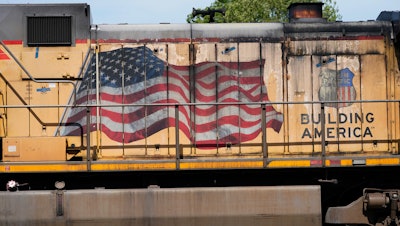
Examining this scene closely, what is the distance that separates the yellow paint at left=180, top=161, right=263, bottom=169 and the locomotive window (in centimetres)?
259

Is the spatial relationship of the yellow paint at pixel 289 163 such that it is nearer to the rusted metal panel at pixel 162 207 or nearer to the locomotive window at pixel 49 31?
the rusted metal panel at pixel 162 207

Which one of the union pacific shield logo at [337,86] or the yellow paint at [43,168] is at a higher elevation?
the union pacific shield logo at [337,86]

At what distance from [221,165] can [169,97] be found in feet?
4.57

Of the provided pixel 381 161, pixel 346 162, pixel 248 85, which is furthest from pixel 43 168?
pixel 381 161

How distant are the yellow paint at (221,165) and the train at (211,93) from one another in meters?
0.21

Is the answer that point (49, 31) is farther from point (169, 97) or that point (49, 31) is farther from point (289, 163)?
point (289, 163)

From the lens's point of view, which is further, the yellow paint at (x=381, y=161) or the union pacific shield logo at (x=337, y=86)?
the union pacific shield logo at (x=337, y=86)

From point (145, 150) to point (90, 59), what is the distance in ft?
5.17

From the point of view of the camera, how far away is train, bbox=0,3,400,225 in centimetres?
919

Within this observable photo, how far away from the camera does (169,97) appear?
30.9ft

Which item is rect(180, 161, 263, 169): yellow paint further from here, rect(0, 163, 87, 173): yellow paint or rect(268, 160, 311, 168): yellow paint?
rect(0, 163, 87, 173): yellow paint

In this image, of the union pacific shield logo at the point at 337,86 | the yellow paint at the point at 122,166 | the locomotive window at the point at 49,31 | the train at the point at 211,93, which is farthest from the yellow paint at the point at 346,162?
the locomotive window at the point at 49,31

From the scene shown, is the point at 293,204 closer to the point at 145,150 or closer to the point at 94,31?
the point at 145,150

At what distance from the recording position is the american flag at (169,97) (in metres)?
9.30
